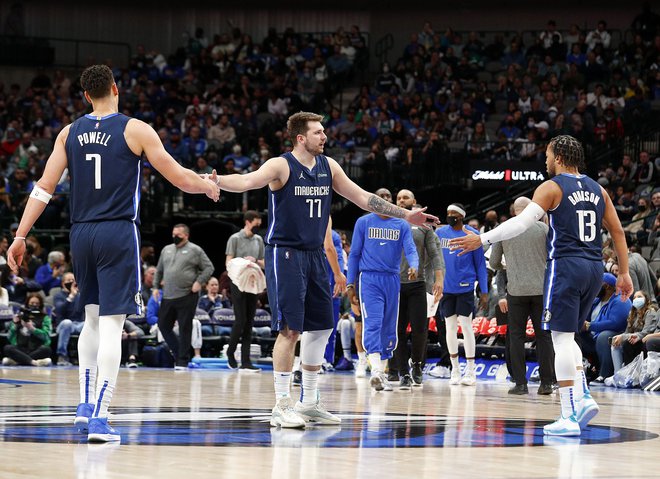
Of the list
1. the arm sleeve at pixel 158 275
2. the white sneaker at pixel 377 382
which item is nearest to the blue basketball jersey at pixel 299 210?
the white sneaker at pixel 377 382

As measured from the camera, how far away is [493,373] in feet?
49.1

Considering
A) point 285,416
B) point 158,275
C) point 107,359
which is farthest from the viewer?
point 158,275

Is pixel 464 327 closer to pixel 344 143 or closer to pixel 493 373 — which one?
pixel 493 373

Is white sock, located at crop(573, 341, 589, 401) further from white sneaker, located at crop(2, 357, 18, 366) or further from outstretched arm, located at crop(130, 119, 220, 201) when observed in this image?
white sneaker, located at crop(2, 357, 18, 366)

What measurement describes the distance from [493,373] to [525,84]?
11452 millimetres

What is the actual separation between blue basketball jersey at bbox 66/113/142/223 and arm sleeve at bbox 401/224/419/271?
5.53m

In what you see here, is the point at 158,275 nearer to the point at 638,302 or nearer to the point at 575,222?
the point at 638,302

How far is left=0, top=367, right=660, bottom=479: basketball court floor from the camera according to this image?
5.14m

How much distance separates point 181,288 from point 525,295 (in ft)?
17.8

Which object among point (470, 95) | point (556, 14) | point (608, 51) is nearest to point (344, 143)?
point (470, 95)

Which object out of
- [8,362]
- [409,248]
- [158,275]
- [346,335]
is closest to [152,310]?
[158,275]

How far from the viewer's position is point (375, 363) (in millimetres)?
11359

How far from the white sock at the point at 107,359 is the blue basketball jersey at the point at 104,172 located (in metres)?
0.60

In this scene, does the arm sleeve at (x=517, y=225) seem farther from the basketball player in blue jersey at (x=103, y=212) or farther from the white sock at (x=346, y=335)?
the white sock at (x=346, y=335)
